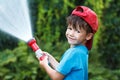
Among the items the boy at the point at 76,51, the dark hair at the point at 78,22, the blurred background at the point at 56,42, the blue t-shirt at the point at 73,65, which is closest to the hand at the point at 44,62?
the boy at the point at 76,51

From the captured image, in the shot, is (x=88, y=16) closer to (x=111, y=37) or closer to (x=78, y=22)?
(x=78, y=22)

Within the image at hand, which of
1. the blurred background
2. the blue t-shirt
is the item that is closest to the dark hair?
the blue t-shirt

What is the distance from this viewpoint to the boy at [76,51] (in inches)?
152

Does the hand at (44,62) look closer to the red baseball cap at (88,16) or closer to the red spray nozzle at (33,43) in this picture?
the red spray nozzle at (33,43)

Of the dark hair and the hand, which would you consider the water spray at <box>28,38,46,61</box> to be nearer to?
the hand

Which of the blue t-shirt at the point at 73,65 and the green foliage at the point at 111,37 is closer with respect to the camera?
the blue t-shirt at the point at 73,65

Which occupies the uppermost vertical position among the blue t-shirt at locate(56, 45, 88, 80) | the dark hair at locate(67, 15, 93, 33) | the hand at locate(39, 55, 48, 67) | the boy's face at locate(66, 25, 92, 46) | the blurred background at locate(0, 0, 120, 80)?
the blurred background at locate(0, 0, 120, 80)

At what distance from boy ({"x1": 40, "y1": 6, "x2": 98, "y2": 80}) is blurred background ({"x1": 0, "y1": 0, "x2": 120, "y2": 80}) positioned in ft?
9.12

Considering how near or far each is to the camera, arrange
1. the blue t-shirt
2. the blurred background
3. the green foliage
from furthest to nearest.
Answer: the green foliage < the blurred background < the blue t-shirt

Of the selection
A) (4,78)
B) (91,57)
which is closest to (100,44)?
(91,57)

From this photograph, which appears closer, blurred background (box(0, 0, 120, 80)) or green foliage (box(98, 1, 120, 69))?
blurred background (box(0, 0, 120, 80))

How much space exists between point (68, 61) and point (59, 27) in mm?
3862

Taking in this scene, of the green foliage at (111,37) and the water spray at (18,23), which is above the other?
the green foliage at (111,37)

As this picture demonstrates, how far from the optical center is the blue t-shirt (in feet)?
12.6
